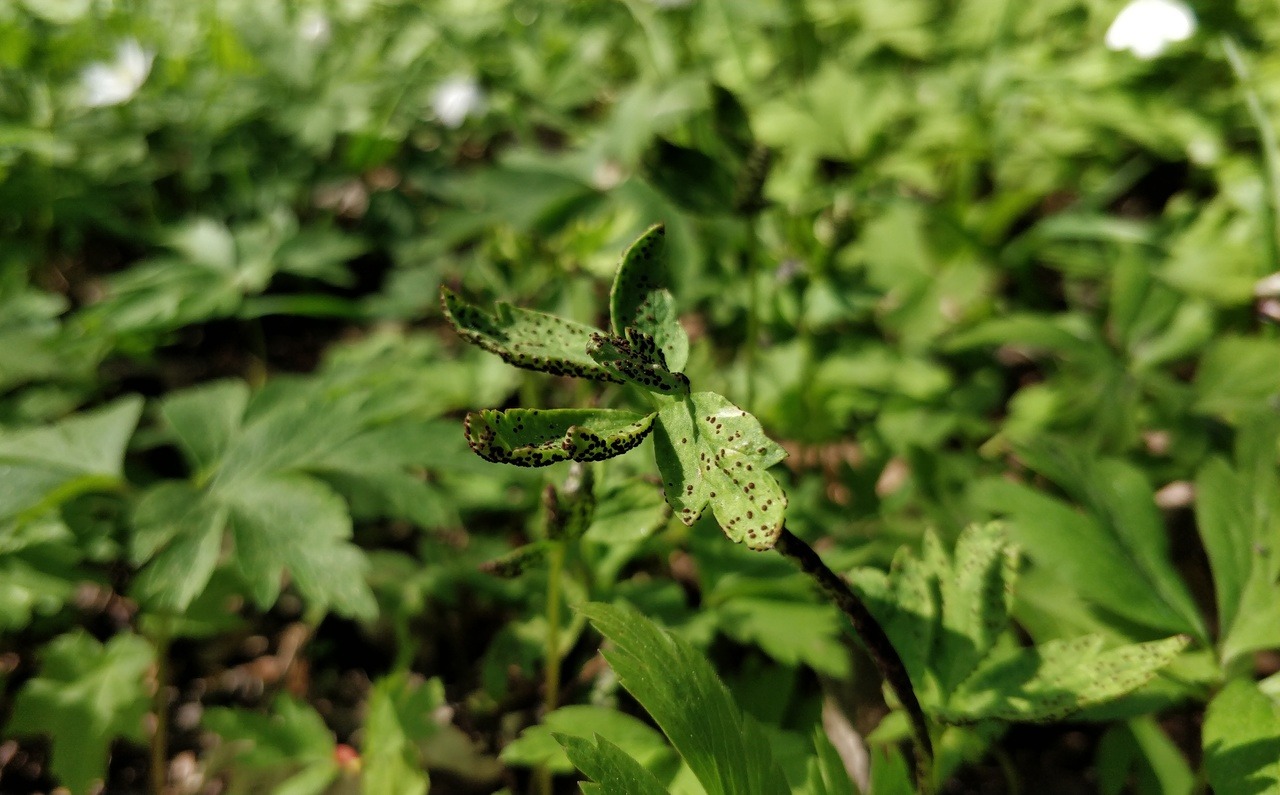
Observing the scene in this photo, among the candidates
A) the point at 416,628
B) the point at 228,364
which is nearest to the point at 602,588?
the point at 416,628

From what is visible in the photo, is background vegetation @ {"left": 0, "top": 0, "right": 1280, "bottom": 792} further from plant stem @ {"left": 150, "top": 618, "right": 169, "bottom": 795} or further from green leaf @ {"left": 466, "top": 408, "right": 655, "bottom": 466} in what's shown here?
green leaf @ {"left": 466, "top": 408, "right": 655, "bottom": 466}

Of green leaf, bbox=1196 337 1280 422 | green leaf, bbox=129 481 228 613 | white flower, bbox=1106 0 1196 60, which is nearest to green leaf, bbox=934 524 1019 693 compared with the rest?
green leaf, bbox=1196 337 1280 422

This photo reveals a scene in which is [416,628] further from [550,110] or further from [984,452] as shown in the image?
[550,110]

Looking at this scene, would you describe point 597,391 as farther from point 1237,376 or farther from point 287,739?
point 1237,376

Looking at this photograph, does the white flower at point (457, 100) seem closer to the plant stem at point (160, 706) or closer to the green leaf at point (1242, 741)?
the plant stem at point (160, 706)

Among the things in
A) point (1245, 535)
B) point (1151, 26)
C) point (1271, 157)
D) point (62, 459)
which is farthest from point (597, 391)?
point (1151, 26)

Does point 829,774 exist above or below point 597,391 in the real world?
above
